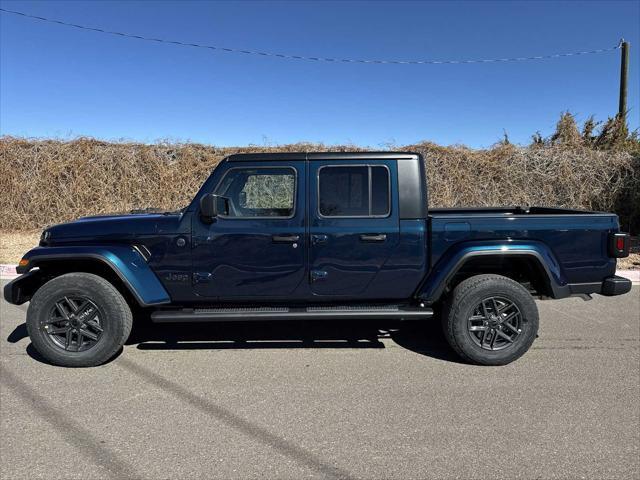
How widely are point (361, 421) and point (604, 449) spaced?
1489 mm

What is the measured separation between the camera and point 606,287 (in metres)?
4.13

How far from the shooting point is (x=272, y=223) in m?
4.10

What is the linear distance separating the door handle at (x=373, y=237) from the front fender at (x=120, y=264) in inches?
74.6

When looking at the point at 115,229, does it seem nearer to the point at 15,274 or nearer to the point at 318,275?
the point at 318,275

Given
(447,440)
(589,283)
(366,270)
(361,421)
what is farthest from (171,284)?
(589,283)

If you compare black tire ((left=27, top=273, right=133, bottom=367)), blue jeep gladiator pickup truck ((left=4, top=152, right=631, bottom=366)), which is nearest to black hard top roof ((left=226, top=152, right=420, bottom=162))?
blue jeep gladiator pickup truck ((left=4, top=152, right=631, bottom=366))

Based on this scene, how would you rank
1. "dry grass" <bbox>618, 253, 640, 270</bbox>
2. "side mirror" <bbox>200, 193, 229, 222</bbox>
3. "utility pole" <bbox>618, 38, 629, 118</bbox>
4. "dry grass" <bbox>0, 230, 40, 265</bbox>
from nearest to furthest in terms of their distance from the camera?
"side mirror" <bbox>200, 193, 229, 222</bbox>, "dry grass" <bbox>618, 253, 640, 270</bbox>, "dry grass" <bbox>0, 230, 40, 265</bbox>, "utility pole" <bbox>618, 38, 629, 118</bbox>

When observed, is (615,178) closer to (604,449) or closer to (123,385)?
(604,449)

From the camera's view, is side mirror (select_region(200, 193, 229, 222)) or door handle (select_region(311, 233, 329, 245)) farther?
door handle (select_region(311, 233, 329, 245))

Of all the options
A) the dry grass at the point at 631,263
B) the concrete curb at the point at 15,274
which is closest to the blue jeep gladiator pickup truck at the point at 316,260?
the concrete curb at the point at 15,274

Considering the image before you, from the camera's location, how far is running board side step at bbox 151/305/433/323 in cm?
399

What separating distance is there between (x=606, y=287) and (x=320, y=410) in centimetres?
291

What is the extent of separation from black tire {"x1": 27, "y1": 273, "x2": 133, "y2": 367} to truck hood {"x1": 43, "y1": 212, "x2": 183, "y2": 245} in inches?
14.3

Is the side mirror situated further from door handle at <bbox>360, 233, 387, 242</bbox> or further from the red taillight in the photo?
the red taillight
